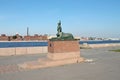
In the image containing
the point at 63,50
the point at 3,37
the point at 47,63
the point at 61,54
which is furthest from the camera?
the point at 3,37

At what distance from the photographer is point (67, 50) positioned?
18.1 metres

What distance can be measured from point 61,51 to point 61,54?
269 millimetres

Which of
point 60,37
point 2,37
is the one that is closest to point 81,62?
point 60,37

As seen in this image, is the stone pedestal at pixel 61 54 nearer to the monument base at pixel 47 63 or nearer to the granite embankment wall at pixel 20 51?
the monument base at pixel 47 63

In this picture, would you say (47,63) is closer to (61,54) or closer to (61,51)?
(61,54)

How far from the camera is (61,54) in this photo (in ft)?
58.0

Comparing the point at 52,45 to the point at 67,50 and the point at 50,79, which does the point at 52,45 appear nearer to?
the point at 67,50

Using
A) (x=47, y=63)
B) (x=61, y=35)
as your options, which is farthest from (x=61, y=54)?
(x=47, y=63)

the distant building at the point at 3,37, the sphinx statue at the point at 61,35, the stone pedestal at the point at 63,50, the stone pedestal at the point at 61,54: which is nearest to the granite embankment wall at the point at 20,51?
the stone pedestal at the point at 61,54

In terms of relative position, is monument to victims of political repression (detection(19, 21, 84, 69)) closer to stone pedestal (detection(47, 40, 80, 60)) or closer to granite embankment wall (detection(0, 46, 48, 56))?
stone pedestal (detection(47, 40, 80, 60))

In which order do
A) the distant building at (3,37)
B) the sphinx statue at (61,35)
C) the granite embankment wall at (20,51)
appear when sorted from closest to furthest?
the sphinx statue at (61,35)
the granite embankment wall at (20,51)
the distant building at (3,37)

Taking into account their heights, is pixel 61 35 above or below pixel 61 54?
above

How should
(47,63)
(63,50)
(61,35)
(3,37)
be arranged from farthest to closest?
1. (3,37)
2. (61,35)
3. (63,50)
4. (47,63)

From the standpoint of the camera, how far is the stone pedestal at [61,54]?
16.7 metres
